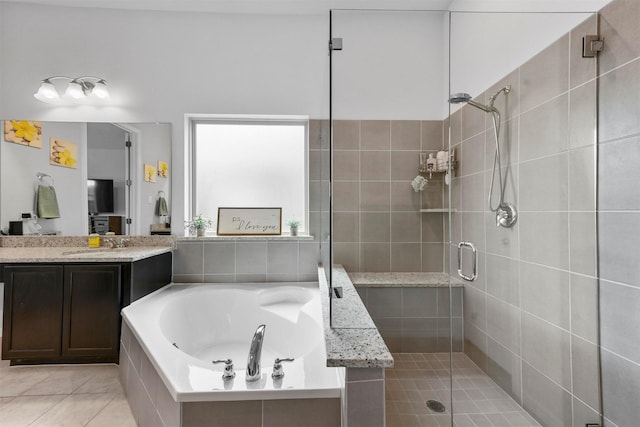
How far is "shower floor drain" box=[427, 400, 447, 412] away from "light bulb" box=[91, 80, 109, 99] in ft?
10.0

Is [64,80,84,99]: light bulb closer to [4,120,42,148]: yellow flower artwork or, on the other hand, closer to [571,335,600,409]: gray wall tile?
[4,120,42,148]: yellow flower artwork

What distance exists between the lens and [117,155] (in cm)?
249

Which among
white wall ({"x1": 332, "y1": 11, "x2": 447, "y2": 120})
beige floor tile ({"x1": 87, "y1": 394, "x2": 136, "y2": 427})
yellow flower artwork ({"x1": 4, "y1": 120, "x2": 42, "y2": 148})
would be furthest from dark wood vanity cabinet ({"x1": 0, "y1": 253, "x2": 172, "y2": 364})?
white wall ({"x1": 332, "y1": 11, "x2": 447, "y2": 120})

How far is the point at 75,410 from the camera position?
1593 mm

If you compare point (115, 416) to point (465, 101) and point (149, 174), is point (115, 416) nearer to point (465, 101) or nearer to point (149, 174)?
point (149, 174)

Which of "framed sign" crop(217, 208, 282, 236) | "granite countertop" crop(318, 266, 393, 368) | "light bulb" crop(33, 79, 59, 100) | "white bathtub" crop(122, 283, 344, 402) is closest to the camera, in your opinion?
"granite countertop" crop(318, 266, 393, 368)

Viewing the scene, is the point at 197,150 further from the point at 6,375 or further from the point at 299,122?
the point at 6,375

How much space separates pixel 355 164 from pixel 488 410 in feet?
4.58

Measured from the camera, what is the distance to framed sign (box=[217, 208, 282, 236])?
2.58m

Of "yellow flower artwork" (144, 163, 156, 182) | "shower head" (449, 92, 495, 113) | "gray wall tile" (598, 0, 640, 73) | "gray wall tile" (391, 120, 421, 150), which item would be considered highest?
"gray wall tile" (598, 0, 640, 73)

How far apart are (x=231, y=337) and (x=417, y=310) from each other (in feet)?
4.33

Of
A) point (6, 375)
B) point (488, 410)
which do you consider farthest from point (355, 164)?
point (6, 375)

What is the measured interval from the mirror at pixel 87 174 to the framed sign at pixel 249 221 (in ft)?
1.48

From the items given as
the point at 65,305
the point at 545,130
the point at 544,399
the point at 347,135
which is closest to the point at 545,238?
the point at 545,130
